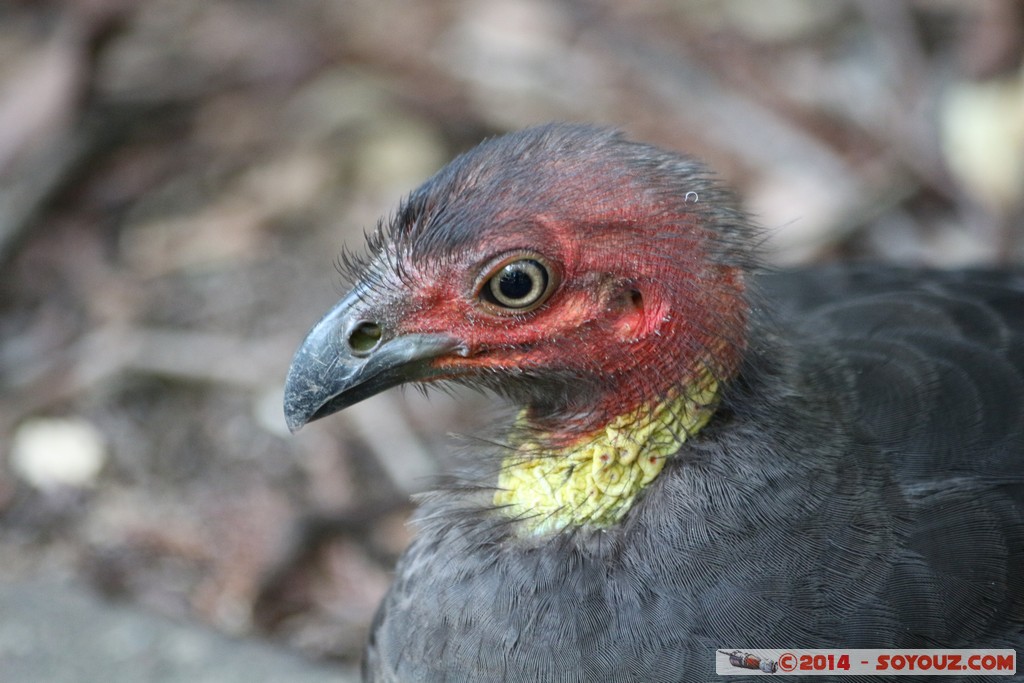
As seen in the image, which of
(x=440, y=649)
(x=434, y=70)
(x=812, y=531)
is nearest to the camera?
(x=812, y=531)

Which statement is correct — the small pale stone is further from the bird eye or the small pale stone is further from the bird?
the bird eye

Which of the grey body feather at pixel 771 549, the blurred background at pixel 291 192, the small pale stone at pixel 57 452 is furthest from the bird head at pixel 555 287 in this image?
the small pale stone at pixel 57 452

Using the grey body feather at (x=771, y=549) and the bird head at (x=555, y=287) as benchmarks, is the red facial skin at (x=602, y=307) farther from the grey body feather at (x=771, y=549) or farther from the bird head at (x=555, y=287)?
the grey body feather at (x=771, y=549)

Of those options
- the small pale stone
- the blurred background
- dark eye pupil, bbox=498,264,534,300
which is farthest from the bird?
the small pale stone

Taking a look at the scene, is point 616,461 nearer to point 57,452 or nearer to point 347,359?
point 347,359

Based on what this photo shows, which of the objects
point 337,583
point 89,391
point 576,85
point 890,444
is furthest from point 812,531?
point 576,85

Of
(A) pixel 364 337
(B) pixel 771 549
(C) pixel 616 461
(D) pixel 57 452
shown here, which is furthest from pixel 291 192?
(B) pixel 771 549

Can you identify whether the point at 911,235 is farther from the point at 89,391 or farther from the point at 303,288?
the point at 89,391

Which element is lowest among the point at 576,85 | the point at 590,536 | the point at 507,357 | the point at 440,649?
the point at 440,649
